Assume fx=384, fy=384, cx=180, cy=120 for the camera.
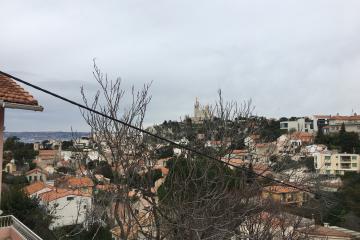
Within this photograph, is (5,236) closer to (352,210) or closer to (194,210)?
(194,210)

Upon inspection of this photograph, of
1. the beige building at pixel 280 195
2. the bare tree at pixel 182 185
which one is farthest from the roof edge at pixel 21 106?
the beige building at pixel 280 195

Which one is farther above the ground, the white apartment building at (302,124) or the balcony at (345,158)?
the white apartment building at (302,124)

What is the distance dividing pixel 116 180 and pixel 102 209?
2.67ft

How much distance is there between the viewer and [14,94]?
459cm

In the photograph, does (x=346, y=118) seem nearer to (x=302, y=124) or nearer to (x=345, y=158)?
(x=302, y=124)

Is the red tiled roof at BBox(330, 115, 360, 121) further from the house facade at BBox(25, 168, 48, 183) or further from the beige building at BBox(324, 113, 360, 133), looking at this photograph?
the house facade at BBox(25, 168, 48, 183)

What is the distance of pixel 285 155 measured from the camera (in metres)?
12.6

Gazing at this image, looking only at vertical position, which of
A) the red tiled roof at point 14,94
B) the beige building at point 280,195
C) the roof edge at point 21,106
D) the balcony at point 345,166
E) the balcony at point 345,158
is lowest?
the balcony at point 345,166

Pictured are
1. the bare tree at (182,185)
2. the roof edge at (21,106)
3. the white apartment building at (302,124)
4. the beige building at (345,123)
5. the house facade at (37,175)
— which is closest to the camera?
the roof edge at (21,106)

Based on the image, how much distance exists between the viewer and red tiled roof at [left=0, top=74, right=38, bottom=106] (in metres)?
4.43

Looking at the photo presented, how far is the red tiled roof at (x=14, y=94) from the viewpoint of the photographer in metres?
4.43

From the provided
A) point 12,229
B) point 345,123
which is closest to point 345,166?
point 345,123

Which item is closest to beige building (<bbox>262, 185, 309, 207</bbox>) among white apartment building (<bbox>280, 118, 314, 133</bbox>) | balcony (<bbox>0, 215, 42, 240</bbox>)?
balcony (<bbox>0, 215, 42, 240</bbox>)

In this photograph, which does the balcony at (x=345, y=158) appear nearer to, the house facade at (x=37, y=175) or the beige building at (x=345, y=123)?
the beige building at (x=345, y=123)
